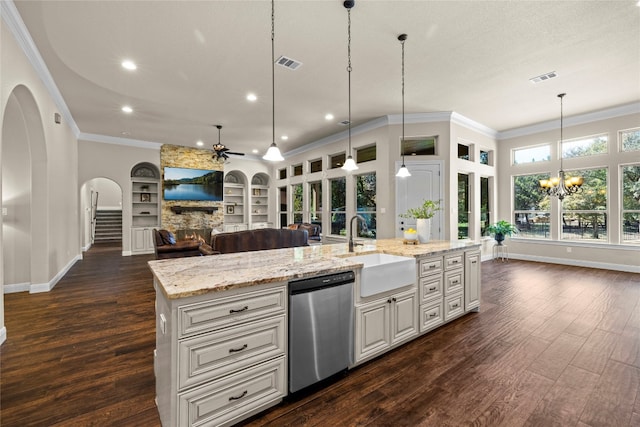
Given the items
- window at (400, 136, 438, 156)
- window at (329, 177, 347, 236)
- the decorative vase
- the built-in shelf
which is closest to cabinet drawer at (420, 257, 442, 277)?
the decorative vase

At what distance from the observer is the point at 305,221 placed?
8.80 m

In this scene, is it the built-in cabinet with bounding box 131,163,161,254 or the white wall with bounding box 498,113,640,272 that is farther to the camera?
the built-in cabinet with bounding box 131,163,161,254

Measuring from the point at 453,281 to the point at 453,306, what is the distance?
0.29 meters

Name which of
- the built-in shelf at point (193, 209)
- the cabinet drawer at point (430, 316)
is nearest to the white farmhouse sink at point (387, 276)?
the cabinet drawer at point (430, 316)

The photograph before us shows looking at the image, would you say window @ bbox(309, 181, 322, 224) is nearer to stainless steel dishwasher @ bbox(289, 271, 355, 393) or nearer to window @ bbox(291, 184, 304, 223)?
window @ bbox(291, 184, 304, 223)

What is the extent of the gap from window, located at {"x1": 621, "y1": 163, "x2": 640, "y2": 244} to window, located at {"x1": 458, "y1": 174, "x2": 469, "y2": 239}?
110 inches

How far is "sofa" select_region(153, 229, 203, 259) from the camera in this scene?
15.7ft

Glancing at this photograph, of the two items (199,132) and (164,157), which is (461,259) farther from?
(164,157)

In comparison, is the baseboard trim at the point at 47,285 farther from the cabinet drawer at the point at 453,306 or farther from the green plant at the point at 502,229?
the green plant at the point at 502,229

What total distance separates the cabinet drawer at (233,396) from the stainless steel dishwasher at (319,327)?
0.40 feet

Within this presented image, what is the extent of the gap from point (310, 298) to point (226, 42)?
3.15 m

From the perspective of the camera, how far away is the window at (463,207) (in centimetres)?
664

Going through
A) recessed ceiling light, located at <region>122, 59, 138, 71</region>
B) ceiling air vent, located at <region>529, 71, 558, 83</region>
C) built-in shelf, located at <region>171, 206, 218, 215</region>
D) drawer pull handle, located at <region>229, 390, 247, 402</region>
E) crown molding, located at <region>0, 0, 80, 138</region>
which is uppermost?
ceiling air vent, located at <region>529, 71, 558, 83</region>

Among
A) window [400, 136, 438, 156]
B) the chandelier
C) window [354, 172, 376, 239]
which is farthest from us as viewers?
window [354, 172, 376, 239]
